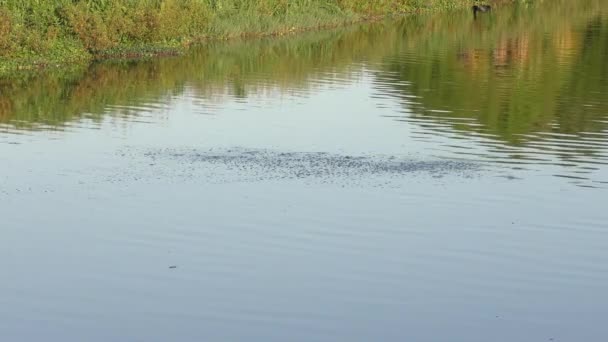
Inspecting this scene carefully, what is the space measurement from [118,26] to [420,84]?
486 inches

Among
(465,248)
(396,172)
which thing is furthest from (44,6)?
(465,248)

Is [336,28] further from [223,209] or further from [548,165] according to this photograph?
[223,209]

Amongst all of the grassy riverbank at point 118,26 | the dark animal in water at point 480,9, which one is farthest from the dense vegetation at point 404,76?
the dark animal in water at point 480,9

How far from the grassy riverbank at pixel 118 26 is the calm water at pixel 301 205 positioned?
2.04 meters

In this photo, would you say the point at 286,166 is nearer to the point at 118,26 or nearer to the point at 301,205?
the point at 301,205

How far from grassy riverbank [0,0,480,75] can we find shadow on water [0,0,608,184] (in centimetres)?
134

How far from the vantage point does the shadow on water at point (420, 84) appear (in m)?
34.6

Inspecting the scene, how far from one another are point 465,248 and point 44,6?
30588 millimetres

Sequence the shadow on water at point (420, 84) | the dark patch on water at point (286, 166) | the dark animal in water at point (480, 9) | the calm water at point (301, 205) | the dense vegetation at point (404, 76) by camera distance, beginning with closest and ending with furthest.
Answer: the calm water at point (301, 205), the dark patch on water at point (286, 166), the shadow on water at point (420, 84), the dense vegetation at point (404, 76), the dark animal in water at point (480, 9)

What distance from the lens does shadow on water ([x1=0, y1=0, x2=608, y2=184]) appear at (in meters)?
34.6

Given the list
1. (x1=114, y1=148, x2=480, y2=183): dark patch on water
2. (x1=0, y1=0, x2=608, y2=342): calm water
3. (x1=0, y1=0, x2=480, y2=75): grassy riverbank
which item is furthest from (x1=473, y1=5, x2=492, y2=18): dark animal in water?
(x1=114, y1=148, x2=480, y2=183): dark patch on water

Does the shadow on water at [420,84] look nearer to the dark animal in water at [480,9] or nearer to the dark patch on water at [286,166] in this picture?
the dark patch on water at [286,166]

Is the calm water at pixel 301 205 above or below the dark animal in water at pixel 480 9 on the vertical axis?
below

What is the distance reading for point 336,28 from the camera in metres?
63.9
